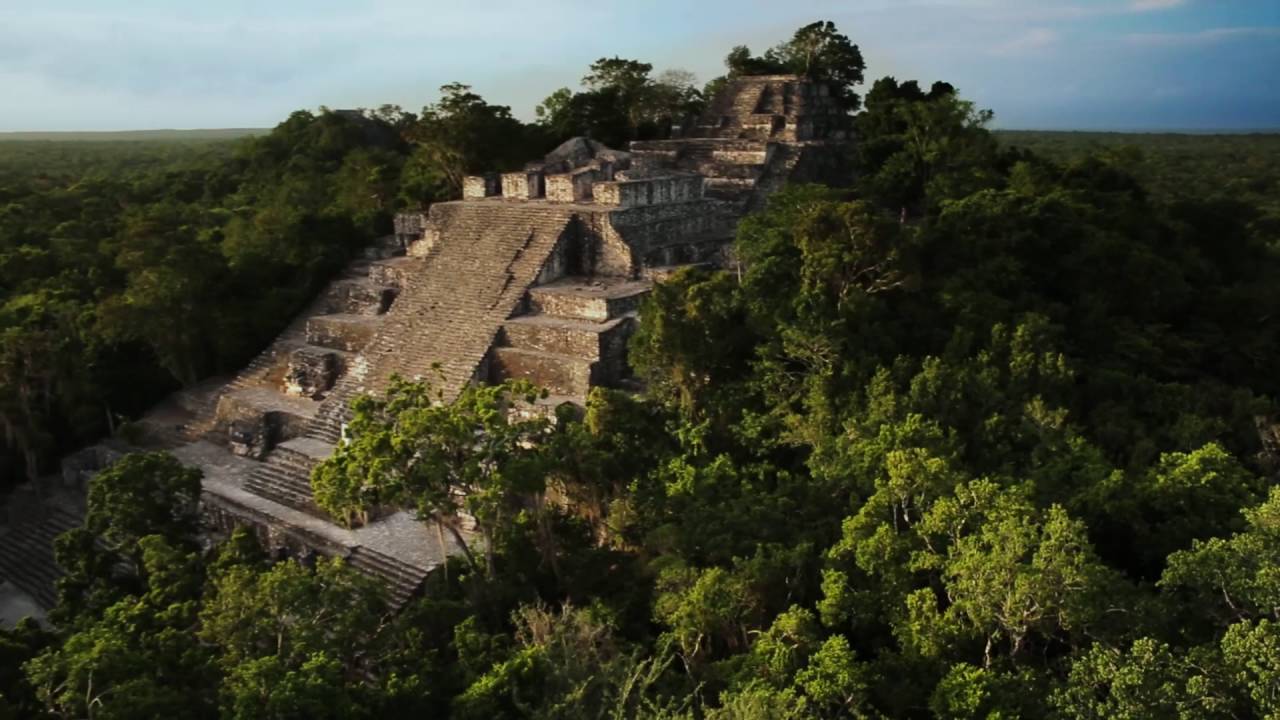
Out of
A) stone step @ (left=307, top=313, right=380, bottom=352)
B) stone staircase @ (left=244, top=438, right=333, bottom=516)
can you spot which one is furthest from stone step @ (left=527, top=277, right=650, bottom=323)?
stone staircase @ (left=244, top=438, right=333, bottom=516)

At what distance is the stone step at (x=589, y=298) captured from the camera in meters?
11.4

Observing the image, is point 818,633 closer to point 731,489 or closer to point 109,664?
point 731,489

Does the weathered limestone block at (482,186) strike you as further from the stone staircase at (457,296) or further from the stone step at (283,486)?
the stone step at (283,486)

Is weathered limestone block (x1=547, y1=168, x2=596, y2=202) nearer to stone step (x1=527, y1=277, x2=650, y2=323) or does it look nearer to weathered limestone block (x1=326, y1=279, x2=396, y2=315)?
stone step (x1=527, y1=277, x2=650, y2=323)

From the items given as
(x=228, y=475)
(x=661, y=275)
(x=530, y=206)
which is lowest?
(x=228, y=475)

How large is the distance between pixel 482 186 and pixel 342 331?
143 inches

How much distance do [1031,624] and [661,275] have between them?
23.4 feet

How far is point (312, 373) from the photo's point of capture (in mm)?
12523

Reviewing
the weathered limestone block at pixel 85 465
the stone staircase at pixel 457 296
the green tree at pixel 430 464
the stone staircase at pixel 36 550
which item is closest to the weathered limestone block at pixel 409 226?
the stone staircase at pixel 457 296

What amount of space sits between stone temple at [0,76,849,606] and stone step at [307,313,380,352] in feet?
0.08

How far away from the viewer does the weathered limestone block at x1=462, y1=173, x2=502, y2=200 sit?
15.1 metres

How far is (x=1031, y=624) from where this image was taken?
628 cm

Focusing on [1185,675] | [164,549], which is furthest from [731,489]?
[164,549]

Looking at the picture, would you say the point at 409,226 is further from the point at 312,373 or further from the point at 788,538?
the point at 788,538
